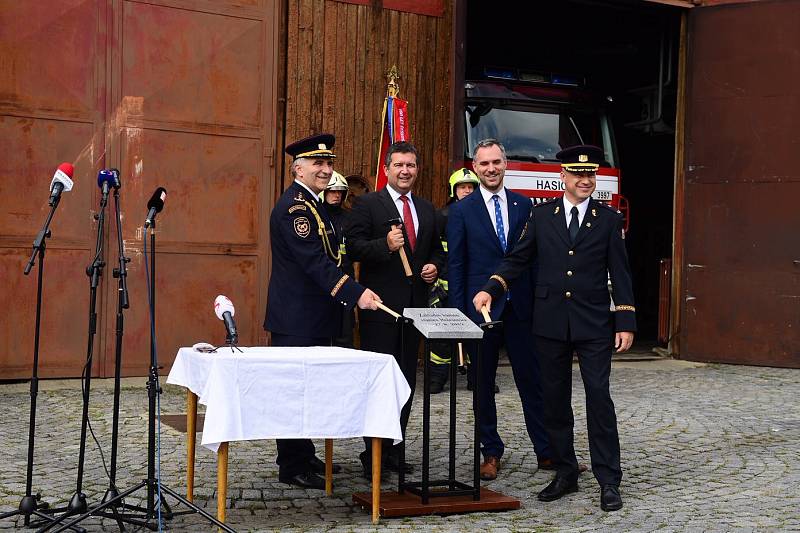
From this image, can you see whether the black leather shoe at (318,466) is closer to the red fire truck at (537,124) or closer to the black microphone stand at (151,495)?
the black microphone stand at (151,495)

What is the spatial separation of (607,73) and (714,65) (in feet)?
14.0

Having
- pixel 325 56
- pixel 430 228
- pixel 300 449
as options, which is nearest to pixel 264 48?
pixel 325 56

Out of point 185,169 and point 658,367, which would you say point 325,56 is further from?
point 658,367

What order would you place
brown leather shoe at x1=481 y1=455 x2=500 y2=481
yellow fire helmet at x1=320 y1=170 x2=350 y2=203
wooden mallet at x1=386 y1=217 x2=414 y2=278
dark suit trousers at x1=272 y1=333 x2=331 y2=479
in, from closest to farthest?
1. dark suit trousers at x1=272 y1=333 x2=331 y2=479
2. wooden mallet at x1=386 y1=217 x2=414 y2=278
3. brown leather shoe at x1=481 y1=455 x2=500 y2=481
4. yellow fire helmet at x1=320 y1=170 x2=350 y2=203

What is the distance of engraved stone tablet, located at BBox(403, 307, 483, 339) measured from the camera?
5777 millimetres

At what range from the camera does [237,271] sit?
1055cm

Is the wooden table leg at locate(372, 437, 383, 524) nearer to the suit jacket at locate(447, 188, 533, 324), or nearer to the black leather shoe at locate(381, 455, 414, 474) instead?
the black leather shoe at locate(381, 455, 414, 474)

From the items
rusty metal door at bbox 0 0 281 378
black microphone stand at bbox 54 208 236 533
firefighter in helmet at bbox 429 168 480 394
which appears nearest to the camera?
black microphone stand at bbox 54 208 236 533

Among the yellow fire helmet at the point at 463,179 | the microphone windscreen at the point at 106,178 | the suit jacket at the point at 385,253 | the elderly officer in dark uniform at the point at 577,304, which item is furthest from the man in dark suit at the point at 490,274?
the yellow fire helmet at the point at 463,179

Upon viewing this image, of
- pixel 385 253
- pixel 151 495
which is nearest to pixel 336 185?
pixel 385 253

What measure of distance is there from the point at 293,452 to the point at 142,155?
15.4 ft

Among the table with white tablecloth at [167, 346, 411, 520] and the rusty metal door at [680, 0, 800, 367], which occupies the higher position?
the rusty metal door at [680, 0, 800, 367]

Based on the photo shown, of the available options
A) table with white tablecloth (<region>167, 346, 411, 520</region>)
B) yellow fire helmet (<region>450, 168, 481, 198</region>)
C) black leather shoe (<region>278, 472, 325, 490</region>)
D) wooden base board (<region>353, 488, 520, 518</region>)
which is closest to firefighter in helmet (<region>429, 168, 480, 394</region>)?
yellow fire helmet (<region>450, 168, 481, 198</region>)

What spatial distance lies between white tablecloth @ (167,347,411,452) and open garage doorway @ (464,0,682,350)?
7532 millimetres
